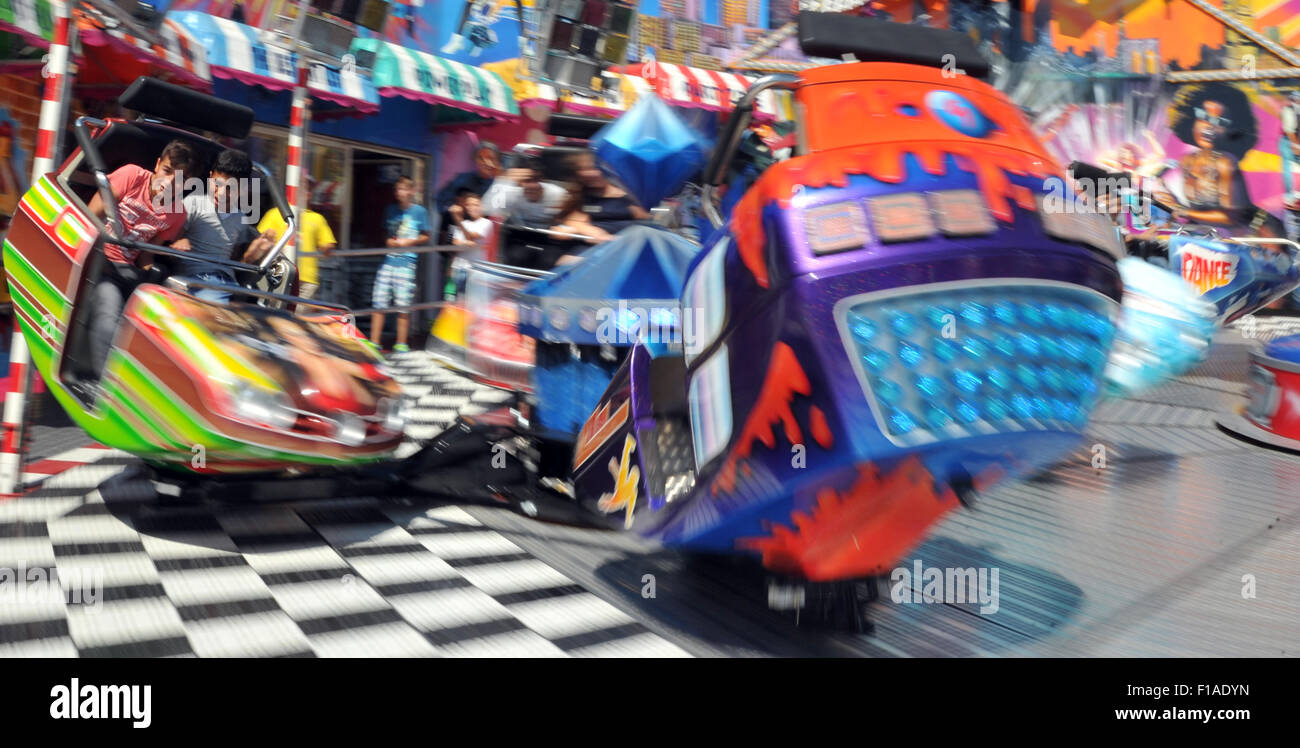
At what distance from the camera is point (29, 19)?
4.96 meters

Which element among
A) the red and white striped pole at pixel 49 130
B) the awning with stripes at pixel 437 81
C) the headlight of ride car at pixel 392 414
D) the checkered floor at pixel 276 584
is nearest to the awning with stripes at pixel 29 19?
the red and white striped pole at pixel 49 130

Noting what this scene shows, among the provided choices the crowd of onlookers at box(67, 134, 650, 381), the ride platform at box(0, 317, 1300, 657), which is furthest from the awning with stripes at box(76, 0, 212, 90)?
the ride platform at box(0, 317, 1300, 657)

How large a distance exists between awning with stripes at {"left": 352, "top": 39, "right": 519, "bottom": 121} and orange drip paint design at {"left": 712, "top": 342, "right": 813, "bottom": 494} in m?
7.23

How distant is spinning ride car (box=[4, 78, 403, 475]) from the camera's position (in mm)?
3109

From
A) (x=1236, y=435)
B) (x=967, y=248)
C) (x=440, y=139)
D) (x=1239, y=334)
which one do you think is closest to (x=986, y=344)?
(x=967, y=248)

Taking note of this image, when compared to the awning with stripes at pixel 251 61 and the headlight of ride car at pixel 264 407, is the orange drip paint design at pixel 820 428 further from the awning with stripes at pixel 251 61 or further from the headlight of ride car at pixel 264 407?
the awning with stripes at pixel 251 61

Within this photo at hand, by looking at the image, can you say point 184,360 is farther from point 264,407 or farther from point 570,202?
point 570,202

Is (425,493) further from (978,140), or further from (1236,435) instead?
(1236,435)

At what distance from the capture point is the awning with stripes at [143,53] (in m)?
5.47

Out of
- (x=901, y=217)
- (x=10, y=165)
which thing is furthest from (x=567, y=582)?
(x=10, y=165)

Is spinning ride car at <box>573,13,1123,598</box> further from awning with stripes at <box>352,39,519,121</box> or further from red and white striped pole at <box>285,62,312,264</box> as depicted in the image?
awning with stripes at <box>352,39,519,121</box>

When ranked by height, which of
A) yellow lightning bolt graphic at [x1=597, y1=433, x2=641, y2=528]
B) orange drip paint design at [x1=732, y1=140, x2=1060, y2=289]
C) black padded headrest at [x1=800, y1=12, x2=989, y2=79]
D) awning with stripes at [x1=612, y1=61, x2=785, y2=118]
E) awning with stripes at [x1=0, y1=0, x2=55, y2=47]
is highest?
awning with stripes at [x1=612, y1=61, x2=785, y2=118]

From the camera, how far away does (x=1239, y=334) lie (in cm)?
1215

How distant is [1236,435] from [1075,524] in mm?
2649
